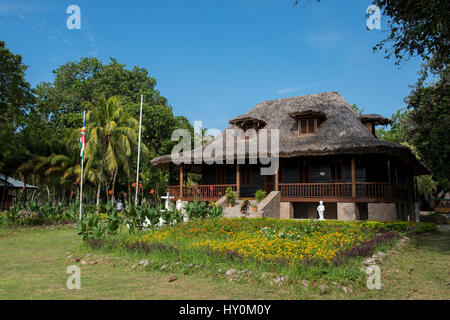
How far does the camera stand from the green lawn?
16.8 feet

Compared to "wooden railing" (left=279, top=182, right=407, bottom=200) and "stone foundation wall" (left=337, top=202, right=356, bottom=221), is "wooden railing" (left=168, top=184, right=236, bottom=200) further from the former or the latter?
"stone foundation wall" (left=337, top=202, right=356, bottom=221)

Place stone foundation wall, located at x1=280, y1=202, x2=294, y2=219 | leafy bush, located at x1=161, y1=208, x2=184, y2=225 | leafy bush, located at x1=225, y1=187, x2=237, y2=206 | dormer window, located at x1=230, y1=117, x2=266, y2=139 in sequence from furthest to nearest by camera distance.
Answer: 1. dormer window, located at x1=230, y1=117, x2=266, y2=139
2. stone foundation wall, located at x1=280, y1=202, x2=294, y2=219
3. leafy bush, located at x1=225, y1=187, x2=237, y2=206
4. leafy bush, located at x1=161, y1=208, x2=184, y2=225

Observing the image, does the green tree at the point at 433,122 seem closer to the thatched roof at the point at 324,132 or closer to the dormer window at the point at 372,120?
the thatched roof at the point at 324,132

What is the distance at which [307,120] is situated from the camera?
2025 centimetres

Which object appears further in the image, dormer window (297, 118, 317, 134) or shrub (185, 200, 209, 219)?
dormer window (297, 118, 317, 134)

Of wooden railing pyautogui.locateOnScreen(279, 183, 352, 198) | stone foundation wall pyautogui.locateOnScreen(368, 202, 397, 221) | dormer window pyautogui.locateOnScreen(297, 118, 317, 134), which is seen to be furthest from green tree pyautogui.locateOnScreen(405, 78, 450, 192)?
dormer window pyautogui.locateOnScreen(297, 118, 317, 134)

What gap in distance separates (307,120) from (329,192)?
5.08 metres

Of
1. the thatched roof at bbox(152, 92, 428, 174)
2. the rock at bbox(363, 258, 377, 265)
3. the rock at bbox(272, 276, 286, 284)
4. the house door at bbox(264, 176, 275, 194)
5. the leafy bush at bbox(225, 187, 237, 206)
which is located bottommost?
the rock at bbox(272, 276, 286, 284)

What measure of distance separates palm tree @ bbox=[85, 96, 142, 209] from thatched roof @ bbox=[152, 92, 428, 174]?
5121mm

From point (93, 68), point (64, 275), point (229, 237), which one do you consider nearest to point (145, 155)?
point (93, 68)

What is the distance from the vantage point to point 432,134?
17688 mm

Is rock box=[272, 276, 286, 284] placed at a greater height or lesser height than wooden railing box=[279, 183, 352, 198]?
lesser

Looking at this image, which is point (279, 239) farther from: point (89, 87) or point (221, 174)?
point (89, 87)
